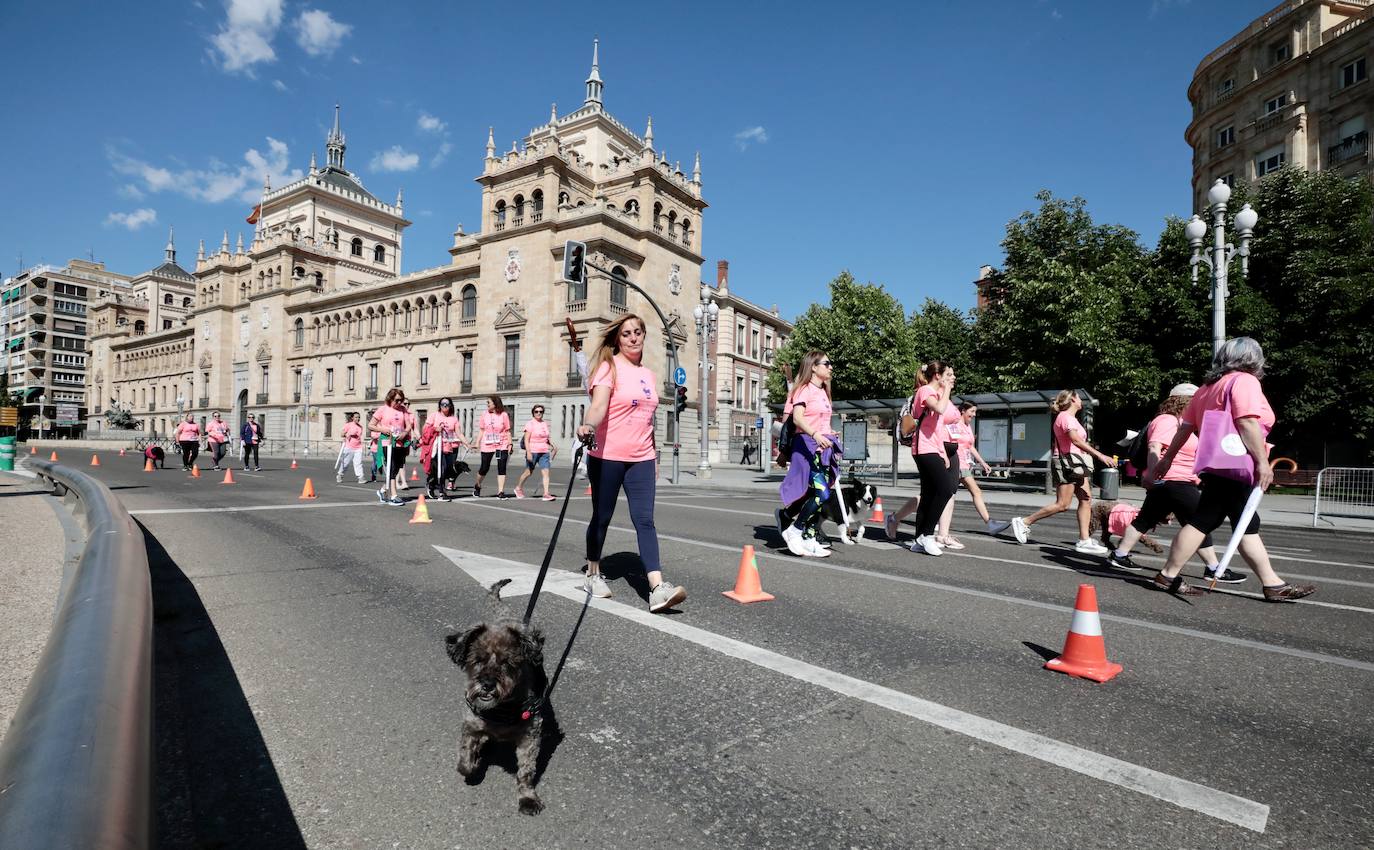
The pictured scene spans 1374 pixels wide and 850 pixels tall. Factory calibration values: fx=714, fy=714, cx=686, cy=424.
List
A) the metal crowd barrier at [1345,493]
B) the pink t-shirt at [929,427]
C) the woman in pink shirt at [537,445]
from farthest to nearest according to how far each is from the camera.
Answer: the woman in pink shirt at [537,445], the metal crowd barrier at [1345,493], the pink t-shirt at [929,427]

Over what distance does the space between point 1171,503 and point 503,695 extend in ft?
18.3

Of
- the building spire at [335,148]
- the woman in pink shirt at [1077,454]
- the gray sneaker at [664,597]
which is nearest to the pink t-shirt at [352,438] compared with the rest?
the gray sneaker at [664,597]

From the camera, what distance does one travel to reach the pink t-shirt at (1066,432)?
24.0 feet

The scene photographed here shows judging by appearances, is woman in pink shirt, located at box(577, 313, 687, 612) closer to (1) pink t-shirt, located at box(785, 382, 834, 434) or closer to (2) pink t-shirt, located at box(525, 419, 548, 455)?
(1) pink t-shirt, located at box(785, 382, 834, 434)

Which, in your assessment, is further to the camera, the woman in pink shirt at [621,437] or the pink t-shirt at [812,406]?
the pink t-shirt at [812,406]

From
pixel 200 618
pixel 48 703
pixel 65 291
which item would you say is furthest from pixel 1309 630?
pixel 65 291

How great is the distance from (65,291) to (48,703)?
414 feet

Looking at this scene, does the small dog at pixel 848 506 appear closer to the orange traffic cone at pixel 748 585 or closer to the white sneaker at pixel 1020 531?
the white sneaker at pixel 1020 531

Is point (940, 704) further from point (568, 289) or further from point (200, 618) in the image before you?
point (568, 289)

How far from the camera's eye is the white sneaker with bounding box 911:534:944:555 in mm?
6848

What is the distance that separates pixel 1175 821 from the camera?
2035 millimetres

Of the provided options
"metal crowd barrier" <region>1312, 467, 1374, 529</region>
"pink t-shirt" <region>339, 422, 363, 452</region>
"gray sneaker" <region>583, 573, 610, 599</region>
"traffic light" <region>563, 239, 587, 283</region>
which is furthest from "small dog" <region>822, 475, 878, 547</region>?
"pink t-shirt" <region>339, 422, 363, 452</region>

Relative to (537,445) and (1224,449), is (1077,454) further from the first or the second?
(537,445)

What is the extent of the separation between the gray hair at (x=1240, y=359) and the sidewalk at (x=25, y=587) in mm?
6693
